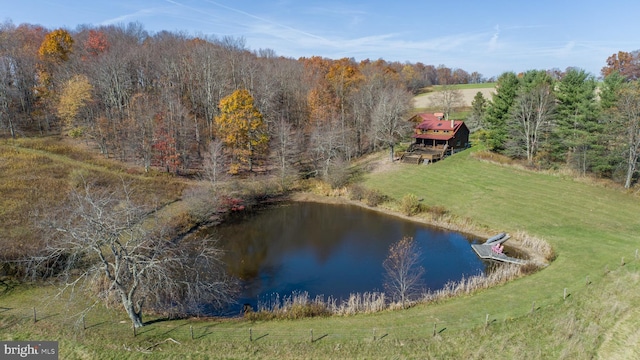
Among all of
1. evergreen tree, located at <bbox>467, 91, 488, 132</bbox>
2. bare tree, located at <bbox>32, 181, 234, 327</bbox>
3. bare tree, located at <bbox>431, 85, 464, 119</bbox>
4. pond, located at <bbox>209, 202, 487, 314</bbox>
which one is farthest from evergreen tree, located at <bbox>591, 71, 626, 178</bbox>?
bare tree, located at <bbox>32, 181, 234, 327</bbox>

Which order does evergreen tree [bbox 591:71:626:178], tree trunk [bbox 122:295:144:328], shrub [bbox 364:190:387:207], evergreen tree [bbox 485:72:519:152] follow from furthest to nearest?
1. evergreen tree [bbox 485:72:519:152]
2. shrub [bbox 364:190:387:207]
3. evergreen tree [bbox 591:71:626:178]
4. tree trunk [bbox 122:295:144:328]

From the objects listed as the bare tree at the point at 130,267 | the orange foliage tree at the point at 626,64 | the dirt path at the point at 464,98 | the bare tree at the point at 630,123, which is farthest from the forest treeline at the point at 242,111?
the orange foliage tree at the point at 626,64

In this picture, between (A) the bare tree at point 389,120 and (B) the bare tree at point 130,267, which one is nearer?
(B) the bare tree at point 130,267

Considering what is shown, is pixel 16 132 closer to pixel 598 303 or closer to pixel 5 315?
pixel 5 315

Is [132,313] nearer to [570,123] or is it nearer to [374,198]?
[374,198]

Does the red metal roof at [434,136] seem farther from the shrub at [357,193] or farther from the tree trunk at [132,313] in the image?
the tree trunk at [132,313]

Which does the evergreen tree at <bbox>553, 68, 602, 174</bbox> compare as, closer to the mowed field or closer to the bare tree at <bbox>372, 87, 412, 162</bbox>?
the bare tree at <bbox>372, 87, 412, 162</bbox>

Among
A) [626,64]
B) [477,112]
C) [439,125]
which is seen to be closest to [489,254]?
[439,125]
